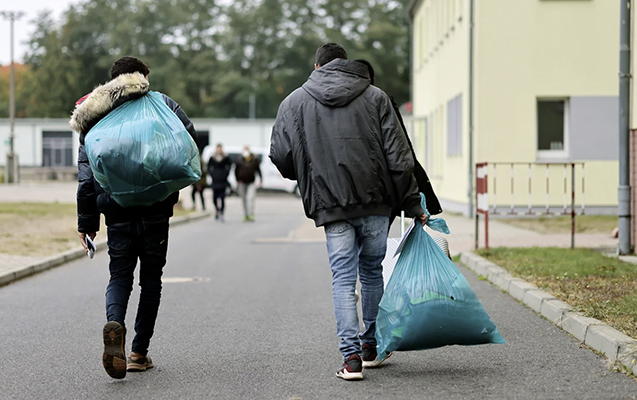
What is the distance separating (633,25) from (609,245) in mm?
2942

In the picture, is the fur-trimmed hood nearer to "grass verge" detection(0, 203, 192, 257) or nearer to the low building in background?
"grass verge" detection(0, 203, 192, 257)

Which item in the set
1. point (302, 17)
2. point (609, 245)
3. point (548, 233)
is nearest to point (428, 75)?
point (548, 233)

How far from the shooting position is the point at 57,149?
61812mm

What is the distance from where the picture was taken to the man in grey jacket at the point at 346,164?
5.46 meters

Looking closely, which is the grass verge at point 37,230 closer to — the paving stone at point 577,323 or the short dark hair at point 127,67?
the short dark hair at point 127,67

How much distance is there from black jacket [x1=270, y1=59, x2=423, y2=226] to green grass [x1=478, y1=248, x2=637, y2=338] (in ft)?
6.57

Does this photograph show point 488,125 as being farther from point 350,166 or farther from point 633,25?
point 350,166

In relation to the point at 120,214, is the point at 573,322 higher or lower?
lower

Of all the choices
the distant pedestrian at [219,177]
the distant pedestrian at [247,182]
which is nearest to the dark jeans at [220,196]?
the distant pedestrian at [219,177]

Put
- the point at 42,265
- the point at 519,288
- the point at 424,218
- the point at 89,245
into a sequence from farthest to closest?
the point at 42,265
the point at 519,288
the point at 89,245
the point at 424,218

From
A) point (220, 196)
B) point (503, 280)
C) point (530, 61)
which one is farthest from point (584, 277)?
point (220, 196)

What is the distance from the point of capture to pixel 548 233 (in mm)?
16875

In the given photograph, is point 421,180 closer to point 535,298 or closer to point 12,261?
point 535,298

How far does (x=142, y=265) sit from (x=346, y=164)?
4.65 ft
